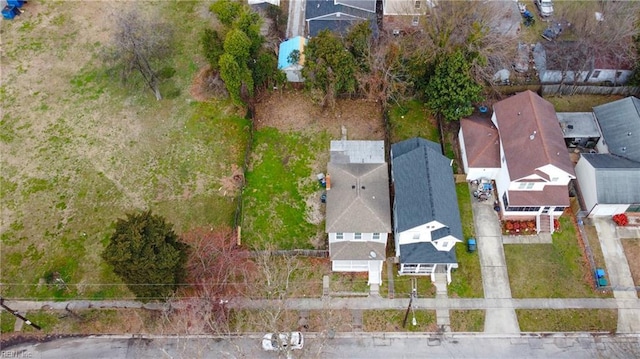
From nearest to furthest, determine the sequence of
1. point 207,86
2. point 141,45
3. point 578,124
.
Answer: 1. point 578,124
2. point 141,45
3. point 207,86

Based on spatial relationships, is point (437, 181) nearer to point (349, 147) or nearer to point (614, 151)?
point (349, 147)

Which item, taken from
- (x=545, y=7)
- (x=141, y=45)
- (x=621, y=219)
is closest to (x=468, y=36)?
(x=545, y=7)

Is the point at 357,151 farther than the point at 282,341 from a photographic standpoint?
Yes

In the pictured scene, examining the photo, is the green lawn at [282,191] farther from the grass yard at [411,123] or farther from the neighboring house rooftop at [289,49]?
the neighboring house rooftop at [289,49]

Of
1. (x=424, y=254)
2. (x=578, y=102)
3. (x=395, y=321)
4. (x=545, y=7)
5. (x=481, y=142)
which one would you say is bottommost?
(x=395, y=321)

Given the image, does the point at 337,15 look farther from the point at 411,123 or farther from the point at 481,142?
the point at 481,142

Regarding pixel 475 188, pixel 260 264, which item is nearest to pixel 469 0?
pixel 475 188

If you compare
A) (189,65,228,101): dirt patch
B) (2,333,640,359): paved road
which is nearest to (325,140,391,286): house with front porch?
(2,333,640,359): paved road

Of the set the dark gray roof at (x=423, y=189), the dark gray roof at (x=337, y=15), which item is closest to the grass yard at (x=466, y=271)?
the dark gray roof at (x=423, y=189)
